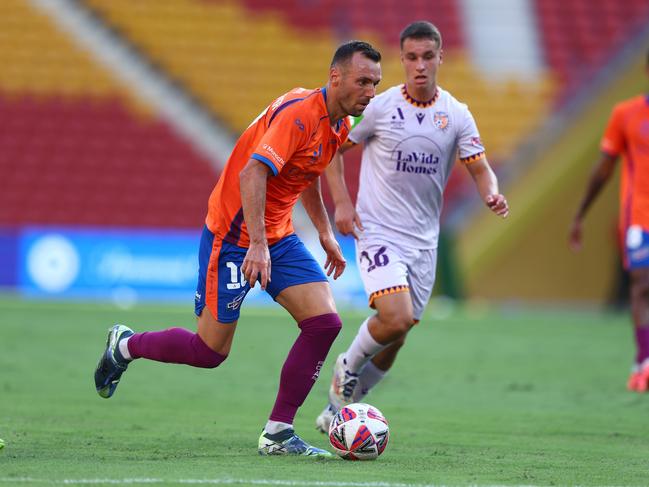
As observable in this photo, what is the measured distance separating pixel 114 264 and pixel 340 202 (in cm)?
1121

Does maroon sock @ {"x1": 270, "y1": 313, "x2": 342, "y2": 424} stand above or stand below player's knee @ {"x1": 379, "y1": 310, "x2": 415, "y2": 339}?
below

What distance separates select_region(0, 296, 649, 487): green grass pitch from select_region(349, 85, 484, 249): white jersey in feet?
4.35

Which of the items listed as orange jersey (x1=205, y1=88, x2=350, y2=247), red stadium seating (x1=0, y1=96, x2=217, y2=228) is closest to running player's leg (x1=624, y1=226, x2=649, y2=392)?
orange jersey (x1=205, y1=88, x2=350, y2=247)

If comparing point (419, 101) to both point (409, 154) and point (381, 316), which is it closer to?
point (409, 154)

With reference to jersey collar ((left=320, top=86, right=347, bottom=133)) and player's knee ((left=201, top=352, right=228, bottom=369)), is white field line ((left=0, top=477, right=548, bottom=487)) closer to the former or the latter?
player's knee ((left=201, top=352, right=228, bottom=369))

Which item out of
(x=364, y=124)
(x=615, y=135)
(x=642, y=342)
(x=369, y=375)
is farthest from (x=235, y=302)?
(x=615, y=135)

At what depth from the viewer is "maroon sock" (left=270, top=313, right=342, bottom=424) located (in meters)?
6.11

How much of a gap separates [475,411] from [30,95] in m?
14.1

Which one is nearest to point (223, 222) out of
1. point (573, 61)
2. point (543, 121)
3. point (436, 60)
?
point (436, 60)

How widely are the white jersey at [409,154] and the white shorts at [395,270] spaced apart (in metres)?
0.06

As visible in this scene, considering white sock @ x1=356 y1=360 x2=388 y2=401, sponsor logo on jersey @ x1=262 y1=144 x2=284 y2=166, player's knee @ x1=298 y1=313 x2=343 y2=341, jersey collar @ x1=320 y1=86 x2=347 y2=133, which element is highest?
jersey collar @ x1=320 y1=86 x2=347 y2=133

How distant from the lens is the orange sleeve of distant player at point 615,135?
951 centimetres

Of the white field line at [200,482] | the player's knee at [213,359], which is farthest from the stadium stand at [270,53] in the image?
the white field line at [200,482]

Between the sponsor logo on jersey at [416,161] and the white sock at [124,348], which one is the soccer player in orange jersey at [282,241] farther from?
the sponsor logo on jersey at [416,161]
